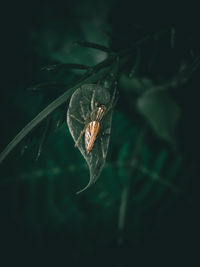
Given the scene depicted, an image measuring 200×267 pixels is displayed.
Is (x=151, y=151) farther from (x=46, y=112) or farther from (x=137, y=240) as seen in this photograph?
(x=46, y=112)

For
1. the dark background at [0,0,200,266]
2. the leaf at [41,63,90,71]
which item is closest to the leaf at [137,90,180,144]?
the dark background at [0,0,200,266]

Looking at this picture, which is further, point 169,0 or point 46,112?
point 169,0

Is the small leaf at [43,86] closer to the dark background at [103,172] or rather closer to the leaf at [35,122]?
the leaf at [35,122]

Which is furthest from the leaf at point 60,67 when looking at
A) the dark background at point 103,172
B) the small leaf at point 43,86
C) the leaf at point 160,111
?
the leaf at point 160,111

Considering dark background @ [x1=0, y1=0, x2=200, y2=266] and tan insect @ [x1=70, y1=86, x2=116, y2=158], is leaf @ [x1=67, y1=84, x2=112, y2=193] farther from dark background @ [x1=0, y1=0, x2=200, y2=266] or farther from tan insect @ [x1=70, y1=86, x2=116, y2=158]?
dark background @ [x1=0, y1=0, x2=200, y2=266]

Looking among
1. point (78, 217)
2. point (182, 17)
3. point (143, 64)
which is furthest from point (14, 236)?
point (182, 17)

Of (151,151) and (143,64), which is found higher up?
(143,64)

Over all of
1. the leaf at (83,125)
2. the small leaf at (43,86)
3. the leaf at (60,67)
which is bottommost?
the leaf at (83,125)

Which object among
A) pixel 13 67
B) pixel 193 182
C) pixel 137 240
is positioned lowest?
pixel 137 240
